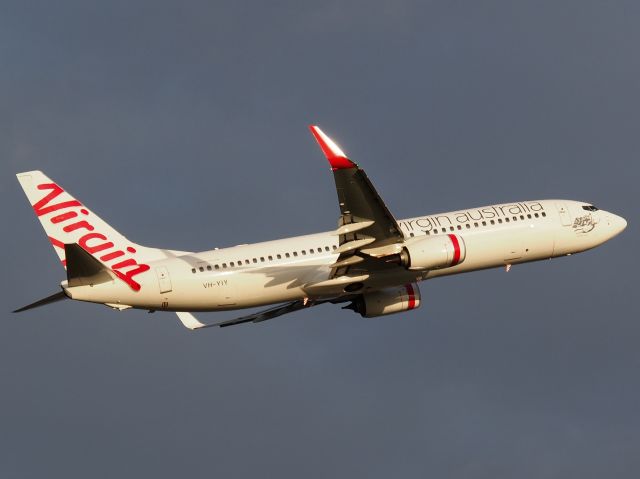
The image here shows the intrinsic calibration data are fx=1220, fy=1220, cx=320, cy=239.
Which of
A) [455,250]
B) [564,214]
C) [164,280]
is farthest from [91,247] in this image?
[564,214]

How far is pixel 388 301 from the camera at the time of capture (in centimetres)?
6319

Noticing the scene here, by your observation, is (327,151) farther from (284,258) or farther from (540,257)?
(540,257)

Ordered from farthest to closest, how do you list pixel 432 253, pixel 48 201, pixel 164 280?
1. pixel 48 201
2. pixel 432 253
3. pixel 164 280

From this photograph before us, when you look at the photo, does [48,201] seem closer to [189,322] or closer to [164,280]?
[164,280]

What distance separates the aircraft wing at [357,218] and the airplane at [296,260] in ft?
0.19

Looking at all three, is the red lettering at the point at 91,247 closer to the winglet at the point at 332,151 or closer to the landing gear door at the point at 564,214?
the winglet at the point at 332,151

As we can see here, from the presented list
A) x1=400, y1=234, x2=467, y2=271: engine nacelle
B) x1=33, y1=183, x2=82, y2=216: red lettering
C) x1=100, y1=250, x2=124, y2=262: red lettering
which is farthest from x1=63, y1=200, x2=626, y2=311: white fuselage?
x1=33, y1=183, x2=82, y2=216: red lettering

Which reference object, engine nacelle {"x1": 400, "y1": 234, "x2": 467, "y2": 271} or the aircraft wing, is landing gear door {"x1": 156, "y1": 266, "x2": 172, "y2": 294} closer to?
the aircraft wing

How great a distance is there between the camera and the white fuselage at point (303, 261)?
57.9 metres

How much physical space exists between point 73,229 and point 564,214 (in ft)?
85.5

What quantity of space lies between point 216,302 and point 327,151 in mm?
11758

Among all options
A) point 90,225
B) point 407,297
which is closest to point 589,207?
point 407,297

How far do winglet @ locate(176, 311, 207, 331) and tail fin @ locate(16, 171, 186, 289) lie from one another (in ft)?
18.9

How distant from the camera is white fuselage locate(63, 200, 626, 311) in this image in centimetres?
5794
